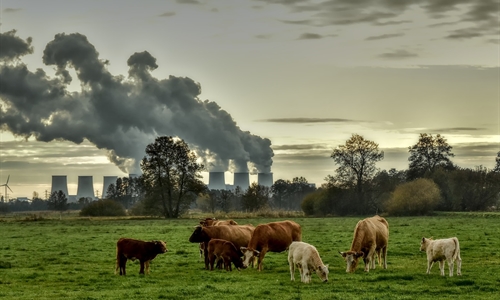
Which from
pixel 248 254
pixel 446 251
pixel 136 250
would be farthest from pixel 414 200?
pixel 136 250

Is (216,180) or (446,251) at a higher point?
(216,180)

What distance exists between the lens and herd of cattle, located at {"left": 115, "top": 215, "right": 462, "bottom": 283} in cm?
2038

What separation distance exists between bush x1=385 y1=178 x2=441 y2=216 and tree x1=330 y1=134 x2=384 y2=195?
255 inches

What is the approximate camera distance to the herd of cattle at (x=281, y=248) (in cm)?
2038

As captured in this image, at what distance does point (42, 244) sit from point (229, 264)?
61.6 ft

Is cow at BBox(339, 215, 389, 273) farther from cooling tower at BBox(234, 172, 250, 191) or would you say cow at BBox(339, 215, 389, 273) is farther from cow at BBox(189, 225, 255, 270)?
cooling tower at BBox(234, 172, 250, 191)

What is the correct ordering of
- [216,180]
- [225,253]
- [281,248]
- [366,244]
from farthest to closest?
1. [216,180]
2. [281,248]
3. [225,253]
4. [366,244]

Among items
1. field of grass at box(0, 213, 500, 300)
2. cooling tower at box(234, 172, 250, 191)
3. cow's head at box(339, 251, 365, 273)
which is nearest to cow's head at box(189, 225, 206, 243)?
field of grass at box(0, 213, 500, 300)

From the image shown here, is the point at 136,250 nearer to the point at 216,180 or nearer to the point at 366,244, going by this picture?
the point at 366,244

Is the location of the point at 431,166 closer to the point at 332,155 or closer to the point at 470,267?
the point at 332,155

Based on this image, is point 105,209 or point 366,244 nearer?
point 366,244

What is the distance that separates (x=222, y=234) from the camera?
2612cm

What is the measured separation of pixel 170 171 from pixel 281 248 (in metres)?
64.1

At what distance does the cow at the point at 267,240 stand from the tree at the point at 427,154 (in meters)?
87.9
